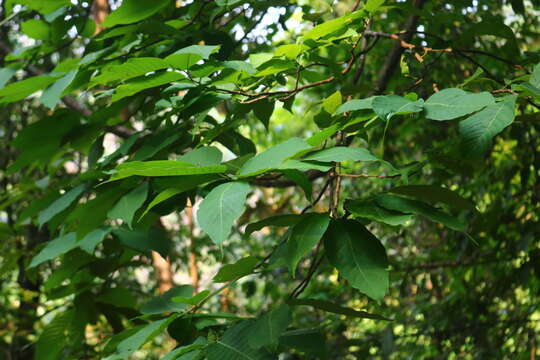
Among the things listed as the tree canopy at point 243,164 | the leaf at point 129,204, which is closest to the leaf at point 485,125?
the tree canopy at point 243,164

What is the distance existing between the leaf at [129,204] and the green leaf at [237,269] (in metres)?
0.19

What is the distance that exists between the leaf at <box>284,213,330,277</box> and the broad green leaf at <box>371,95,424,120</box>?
15cm

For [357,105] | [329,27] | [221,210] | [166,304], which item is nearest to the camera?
[221,210]

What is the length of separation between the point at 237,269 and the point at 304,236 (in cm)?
18

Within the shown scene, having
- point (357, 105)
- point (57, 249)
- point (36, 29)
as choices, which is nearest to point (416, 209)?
point (357, 105)

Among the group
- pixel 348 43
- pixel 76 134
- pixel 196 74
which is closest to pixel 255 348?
pixel 196 74

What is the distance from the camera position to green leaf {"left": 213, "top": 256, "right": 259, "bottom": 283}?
90 cm

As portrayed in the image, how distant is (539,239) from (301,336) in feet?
3.61

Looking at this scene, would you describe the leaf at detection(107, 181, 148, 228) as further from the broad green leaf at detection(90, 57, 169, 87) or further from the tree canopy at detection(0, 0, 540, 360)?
the broad green leaf at detection(90, 57, 169, 87)

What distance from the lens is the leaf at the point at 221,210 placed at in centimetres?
70

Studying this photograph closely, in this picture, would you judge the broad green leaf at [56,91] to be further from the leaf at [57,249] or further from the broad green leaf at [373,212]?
the broad green leaf at [373,212]

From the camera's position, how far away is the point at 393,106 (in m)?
0.79

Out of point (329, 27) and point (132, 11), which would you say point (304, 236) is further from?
point (132, 11)

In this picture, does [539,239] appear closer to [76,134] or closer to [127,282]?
[76,134]
